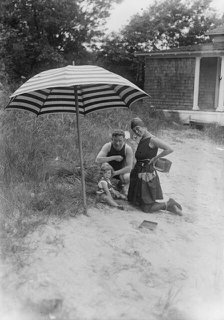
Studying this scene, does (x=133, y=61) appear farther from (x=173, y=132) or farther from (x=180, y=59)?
(x=173, y=132)

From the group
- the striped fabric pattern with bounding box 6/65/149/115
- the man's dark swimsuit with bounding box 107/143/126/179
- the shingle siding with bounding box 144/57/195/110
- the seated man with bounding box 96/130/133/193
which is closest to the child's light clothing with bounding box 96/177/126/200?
the seated man with bounding box 96/130/133/193

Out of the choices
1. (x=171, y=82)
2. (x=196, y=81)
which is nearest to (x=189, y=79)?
(x=196, y=81)

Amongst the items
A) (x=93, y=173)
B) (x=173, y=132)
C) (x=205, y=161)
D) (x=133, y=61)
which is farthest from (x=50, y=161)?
(x=133, y=61)

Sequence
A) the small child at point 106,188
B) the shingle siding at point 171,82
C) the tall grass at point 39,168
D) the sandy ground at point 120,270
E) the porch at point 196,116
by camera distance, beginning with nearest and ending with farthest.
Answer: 1. the sandy ground at point 120,270
2. the tall grass at point 39,168
3. the small child at point 106,188
4. the porch at point 196,116
5. the shingle siding at point 171,82

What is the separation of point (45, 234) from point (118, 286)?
109 cm

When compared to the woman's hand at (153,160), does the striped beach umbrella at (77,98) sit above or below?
above

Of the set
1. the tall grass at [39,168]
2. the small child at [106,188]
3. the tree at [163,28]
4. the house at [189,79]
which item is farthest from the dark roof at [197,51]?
the small child at [106,188]

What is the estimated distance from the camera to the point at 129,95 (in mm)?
5918

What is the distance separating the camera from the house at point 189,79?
17922 millimetres

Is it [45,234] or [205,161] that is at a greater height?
[45,234]

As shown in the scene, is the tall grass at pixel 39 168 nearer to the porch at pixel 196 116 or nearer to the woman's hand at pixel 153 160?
the woman's hand at pixel 153 160

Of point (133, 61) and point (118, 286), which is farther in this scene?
point (133, 61)

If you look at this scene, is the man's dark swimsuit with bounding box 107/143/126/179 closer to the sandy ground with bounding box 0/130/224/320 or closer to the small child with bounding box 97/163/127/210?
the small child with bounding box 97/163/127/210

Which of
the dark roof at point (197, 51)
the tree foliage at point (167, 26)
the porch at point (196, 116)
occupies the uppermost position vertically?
the tree foliage at point (167, 26)
